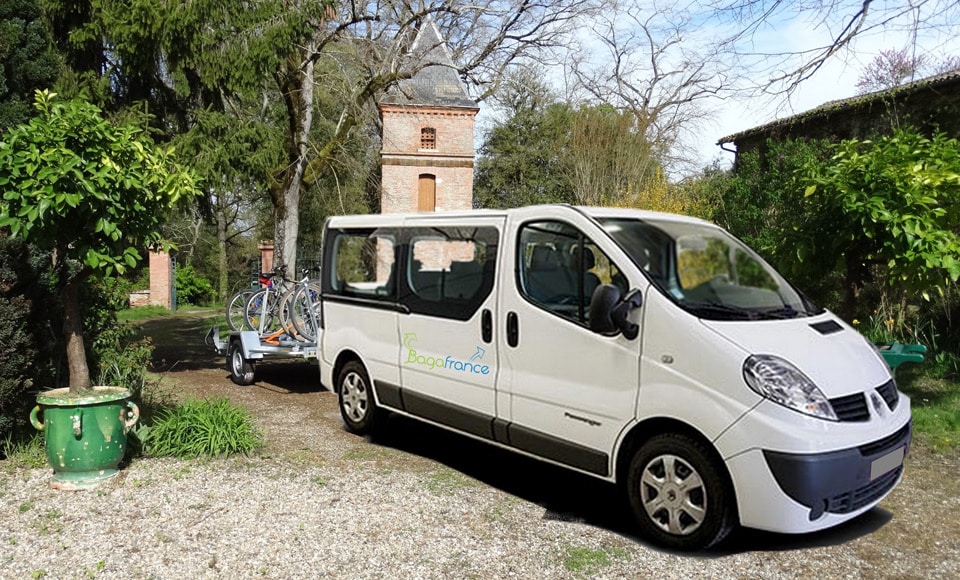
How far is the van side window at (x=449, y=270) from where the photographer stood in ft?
17.8

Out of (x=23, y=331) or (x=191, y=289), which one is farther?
(x=191, y=289)

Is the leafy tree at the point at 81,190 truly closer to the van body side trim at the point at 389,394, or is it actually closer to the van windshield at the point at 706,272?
the van body side trim at the point at 389,394

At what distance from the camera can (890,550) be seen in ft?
13.9

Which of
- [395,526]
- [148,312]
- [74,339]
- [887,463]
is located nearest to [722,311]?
[887,463]

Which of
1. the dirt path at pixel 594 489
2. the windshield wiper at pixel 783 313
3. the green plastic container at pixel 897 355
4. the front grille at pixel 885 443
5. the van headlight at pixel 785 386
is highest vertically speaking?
the windshield wiper at pixel 783 313

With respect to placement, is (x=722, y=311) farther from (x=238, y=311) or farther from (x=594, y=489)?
(x=238, y=311)

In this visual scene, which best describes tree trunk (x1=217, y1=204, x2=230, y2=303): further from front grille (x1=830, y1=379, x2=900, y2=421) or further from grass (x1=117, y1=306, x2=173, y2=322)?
front grille (x1=830, y1=379, x2=900, y2=421)

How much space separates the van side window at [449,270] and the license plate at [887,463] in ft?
8.89

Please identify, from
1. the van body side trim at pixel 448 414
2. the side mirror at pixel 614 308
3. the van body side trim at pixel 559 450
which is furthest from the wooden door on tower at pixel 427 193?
the side mirror at pixel 614 308

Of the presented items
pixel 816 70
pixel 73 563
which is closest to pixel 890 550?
pixel 73 563

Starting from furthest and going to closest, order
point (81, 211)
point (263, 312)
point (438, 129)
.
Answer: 1. point (438, 129)
2. point (263, 312)
3. point (81, 211)

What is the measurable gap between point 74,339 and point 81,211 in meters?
1.17

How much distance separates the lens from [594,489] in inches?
215

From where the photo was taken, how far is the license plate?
153 inches
